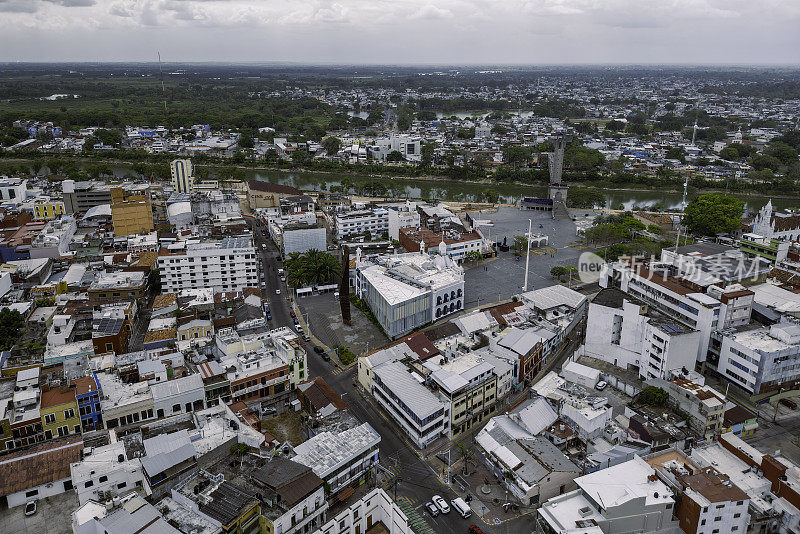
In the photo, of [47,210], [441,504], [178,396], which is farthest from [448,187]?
[441,504]

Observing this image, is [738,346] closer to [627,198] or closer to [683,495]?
[683,495]

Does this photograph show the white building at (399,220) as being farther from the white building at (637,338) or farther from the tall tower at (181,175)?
the tall tower at (181,175)

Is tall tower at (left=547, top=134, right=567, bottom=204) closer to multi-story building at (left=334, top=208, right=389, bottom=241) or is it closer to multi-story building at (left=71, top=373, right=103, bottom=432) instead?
multi-story building at (left=334, top=208, right=389, bottom=241)

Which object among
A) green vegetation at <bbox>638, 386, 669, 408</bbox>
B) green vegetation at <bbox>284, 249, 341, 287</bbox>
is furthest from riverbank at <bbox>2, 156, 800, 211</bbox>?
green vegetation at <bbox>638, 386, 669, 408</bbox>

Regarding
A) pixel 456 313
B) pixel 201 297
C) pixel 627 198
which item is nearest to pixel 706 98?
pixel 627 198

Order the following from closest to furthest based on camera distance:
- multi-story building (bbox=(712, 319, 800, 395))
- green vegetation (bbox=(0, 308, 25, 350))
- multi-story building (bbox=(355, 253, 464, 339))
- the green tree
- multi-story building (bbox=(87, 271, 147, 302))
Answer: multi-story building (bbox=(712, 319, 800, 395)) < green vegetation (bbox=(0, 308, 25, 350)) < multi-story building (bbox=(355, 253, 464, 339)) < multi-story building (bbox=(87, 271, 147, 302)) < the green tree

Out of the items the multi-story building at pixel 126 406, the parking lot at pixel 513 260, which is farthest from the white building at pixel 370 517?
the parking lot at pixel 513 260
